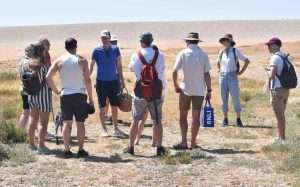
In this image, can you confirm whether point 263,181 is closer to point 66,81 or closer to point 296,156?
point 296,156

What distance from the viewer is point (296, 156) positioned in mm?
10250

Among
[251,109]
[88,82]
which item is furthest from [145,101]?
[251,109]

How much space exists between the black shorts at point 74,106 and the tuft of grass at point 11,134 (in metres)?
1.67

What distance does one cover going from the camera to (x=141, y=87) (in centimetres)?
1048

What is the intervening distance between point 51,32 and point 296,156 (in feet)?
434

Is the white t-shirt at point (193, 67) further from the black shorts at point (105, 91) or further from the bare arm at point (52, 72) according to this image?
the black shorts at point (105, 91)

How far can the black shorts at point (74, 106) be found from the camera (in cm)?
1032

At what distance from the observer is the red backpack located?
1040 centimetres

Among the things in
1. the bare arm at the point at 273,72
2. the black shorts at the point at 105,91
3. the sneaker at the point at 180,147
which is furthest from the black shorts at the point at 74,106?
the bare arm at the point at 273,72

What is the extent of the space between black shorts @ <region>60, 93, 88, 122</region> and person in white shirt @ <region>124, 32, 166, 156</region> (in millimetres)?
761

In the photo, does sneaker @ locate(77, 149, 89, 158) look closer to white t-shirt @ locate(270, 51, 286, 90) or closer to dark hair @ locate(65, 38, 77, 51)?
dark hair @ locate(65, 38, 77, 51)

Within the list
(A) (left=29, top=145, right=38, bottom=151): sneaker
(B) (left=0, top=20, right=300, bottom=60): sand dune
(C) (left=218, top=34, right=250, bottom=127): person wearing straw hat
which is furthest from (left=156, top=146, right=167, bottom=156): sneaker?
(B) (left=0, top=20, right=300, bottom=60): sand dune

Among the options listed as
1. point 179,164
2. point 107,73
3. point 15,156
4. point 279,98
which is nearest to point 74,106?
point 15,156

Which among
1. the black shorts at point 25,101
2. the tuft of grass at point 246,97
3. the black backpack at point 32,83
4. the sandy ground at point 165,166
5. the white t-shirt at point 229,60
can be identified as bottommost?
the sandy ground at point 165,166
